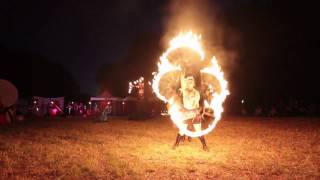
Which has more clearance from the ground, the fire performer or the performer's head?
the performer's head

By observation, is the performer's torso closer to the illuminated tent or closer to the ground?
the ground

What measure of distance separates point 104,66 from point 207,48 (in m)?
30.4

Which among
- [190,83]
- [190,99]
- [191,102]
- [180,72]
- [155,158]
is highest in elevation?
[180,72]

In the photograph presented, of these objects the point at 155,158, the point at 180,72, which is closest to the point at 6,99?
the point at 180,72

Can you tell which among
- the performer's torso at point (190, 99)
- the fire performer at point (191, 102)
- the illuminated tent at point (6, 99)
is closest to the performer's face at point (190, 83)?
the fire performer at point (191, 102)

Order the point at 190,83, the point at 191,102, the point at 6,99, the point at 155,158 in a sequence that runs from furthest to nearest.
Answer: the point at 6,99, the point at 190,83, the point at 191,102, the point at 155,158

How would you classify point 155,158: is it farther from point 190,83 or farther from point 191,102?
point 190,83

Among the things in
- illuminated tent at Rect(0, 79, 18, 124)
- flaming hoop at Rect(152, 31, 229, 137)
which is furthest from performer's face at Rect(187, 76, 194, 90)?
illuminated tent at Rect(0, 79, 18, 124)

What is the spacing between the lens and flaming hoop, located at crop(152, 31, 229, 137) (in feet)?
52.4

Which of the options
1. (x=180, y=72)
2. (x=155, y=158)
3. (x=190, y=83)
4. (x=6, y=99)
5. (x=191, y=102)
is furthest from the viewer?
(x=6, y=99)

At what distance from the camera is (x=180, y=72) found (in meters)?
16.3

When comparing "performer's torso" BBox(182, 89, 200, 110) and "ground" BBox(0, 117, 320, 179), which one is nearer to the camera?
"ground" BBox(0, 117, 320, 179)

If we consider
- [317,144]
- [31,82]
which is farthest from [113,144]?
[31,82]

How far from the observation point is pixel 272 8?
39.1 m
